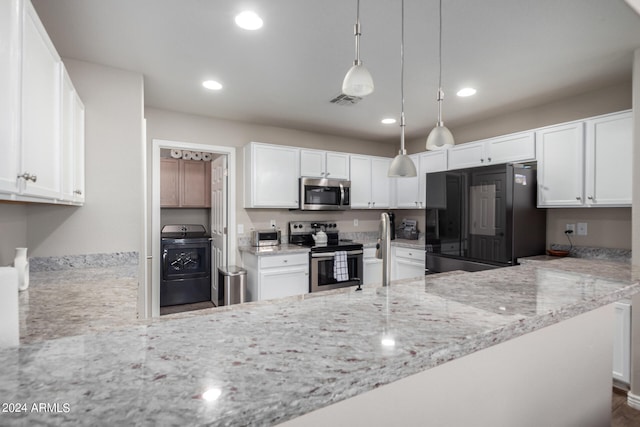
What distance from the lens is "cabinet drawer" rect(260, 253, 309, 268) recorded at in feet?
11.8

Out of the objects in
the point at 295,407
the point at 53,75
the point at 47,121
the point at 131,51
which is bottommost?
the point at 295,407

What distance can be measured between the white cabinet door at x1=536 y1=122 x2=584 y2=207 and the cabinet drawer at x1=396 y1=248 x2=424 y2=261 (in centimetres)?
141

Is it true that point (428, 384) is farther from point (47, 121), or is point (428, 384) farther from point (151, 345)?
point (47, 121)

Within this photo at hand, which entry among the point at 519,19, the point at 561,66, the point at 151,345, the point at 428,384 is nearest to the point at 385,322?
the point at 428,384

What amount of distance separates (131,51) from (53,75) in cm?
82

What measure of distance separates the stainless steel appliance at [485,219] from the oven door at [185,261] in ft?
10.4

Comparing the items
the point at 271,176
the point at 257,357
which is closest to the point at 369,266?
the point at 271,176

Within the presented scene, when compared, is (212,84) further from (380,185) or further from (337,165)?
(380,185)

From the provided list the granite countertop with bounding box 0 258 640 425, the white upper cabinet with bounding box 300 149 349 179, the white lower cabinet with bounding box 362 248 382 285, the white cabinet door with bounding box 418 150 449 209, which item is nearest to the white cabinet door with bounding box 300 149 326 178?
the white upper cabinet with bounding box 300 149 349 179

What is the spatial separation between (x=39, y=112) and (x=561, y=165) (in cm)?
381

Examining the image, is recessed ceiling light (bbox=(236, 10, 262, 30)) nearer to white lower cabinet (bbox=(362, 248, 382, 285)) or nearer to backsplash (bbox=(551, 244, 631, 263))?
white lower cabinet (bbox=(362, 248, 382, 285))

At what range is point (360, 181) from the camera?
4.66 meters

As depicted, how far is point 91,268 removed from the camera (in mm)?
2438

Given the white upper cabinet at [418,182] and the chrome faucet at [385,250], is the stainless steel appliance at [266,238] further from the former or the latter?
the chrome faucet at [385,250]
